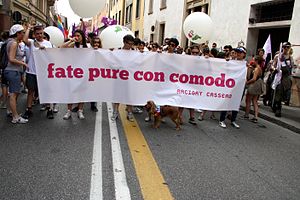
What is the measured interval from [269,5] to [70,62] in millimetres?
8869

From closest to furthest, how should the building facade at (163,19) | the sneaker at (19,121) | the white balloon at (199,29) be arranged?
the sneaker at (19,121)
the white balloon at (199,29)
the building facade at (163,19)

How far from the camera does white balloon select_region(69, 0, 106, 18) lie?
298 inches

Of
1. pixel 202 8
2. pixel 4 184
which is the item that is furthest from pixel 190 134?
pixel 202 8

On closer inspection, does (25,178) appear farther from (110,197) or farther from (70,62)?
(70,62)

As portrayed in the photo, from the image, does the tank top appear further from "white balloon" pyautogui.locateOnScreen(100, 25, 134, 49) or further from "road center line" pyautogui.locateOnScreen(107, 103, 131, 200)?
"white balloon" pyautogui.locateOnScreen(100, 25, 134, 49)

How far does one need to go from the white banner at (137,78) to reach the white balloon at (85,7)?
1.76 meters

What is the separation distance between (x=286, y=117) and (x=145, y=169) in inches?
218

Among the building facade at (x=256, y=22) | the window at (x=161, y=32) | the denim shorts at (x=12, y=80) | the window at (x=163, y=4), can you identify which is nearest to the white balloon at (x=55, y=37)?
the denim shorts at (x=12, y=80)

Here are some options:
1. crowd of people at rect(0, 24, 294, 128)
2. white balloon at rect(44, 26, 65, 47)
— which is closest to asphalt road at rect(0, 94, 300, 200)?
crowd of people at rect(0, 24, 294, 128)

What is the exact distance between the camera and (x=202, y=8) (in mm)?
17844

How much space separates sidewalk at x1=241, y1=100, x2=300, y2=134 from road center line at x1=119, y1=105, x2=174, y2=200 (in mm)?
3603

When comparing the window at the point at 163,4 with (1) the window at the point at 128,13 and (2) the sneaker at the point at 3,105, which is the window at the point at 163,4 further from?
(2) the sneaker at the point at 3,105

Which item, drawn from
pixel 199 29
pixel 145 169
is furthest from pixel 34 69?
pixel 199 29

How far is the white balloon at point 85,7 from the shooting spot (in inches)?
298
